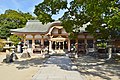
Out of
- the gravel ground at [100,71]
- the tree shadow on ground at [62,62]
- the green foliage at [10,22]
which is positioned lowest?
the gravel ground at [100,71]

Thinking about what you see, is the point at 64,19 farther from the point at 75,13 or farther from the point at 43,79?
the point at 43,79

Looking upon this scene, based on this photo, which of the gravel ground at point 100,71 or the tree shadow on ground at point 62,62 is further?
the tree shadow on ground at point 62,62

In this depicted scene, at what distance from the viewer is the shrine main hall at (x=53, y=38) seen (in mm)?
29156

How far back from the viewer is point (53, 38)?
29828 millimetres

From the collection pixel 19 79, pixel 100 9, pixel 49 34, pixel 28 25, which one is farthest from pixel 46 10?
pixel 28 25

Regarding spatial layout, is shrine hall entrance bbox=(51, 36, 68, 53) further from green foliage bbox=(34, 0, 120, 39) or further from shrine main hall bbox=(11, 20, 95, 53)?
green foliage bbox=(34, 0, 120, 39)

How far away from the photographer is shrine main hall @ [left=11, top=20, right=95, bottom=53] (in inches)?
1148

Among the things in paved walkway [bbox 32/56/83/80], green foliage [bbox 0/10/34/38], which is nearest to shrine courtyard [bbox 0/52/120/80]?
paved walkway [bbox 32/56/83/80]

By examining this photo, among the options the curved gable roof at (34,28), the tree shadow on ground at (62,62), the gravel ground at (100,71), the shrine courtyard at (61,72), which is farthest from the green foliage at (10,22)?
the gravel ground at (100,71)

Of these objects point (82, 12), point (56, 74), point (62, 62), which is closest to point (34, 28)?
point (62, 62)

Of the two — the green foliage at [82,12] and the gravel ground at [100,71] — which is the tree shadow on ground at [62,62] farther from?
the green foliage at [82,12]

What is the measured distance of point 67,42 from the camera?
3036 centimetres

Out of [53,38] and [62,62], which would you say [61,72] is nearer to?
[62,62]

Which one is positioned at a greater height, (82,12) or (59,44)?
(82,12)
